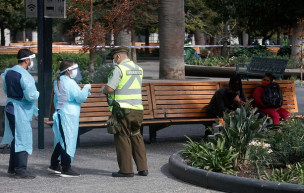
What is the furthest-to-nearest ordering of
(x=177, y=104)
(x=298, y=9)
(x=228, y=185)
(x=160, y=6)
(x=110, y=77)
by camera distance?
(x=160, y=6) → (x=298, y=9) → (x=177, y=104) → (x=110, y=77) → (x=228, y=185)

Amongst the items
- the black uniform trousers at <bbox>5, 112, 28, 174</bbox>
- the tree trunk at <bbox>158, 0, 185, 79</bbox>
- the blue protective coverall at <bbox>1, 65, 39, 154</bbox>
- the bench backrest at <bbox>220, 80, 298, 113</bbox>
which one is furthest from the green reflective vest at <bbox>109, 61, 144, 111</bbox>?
the tree trunk at <bbox>158, 0, 185, 79</bbox>

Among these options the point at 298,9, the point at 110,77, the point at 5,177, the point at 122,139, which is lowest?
the point at 5,177

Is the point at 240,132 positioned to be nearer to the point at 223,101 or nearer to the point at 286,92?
the point at 223,101

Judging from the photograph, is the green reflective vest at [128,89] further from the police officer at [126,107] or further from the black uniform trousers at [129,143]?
the black uniform trousers at [129,143]

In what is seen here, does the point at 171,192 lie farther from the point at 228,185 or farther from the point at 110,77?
the point at 110,77

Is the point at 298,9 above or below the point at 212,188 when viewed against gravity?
above

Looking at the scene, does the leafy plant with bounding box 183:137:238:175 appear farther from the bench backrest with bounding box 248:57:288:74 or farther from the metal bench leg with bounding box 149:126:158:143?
the bench backrest with bounding box 248:57:288:74

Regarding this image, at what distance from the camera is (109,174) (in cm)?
789

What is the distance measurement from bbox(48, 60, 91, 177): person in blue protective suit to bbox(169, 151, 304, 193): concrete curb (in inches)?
48.8

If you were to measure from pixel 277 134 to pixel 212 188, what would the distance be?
1.36 m

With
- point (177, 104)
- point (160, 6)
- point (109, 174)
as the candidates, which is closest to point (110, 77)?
point (109, 174)

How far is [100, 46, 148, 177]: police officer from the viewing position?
7539 millimetres

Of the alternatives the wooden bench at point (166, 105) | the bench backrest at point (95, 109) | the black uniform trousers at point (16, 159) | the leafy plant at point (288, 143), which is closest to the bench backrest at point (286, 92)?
the wooden bench at point (166, 105)

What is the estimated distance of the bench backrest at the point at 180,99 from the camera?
9993 millimetres
